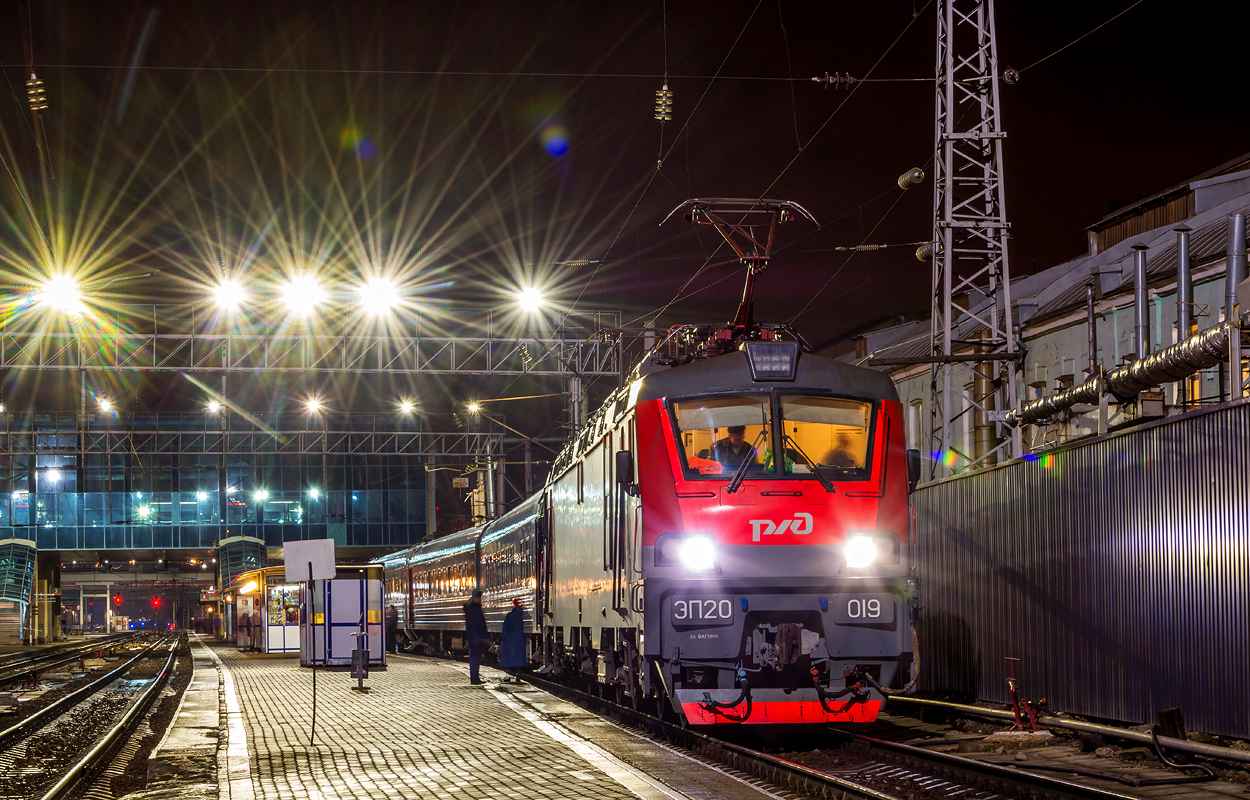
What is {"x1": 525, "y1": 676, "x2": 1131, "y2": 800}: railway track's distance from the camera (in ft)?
29.4

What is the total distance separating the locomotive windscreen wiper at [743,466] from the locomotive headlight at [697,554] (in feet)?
1.67

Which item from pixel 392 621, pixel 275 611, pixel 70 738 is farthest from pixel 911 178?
pixel 392 621

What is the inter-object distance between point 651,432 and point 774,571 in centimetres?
169

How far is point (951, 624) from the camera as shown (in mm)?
16984

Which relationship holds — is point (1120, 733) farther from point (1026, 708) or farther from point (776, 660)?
point (776, 660)

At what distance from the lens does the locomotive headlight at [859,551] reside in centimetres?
1204

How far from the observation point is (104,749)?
1526 centimetres

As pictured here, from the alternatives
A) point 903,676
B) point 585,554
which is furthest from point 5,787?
point 903,676

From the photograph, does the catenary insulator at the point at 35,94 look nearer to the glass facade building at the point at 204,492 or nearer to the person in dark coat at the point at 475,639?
the person in dark coat at the point at 475,639

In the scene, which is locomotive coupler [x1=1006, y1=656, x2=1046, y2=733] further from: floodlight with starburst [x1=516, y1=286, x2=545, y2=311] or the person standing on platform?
the person standing on platform

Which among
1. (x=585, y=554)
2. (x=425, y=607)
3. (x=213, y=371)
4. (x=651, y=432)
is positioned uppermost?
(x=213, y=371)

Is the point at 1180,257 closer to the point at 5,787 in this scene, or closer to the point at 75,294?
the point at 5,787

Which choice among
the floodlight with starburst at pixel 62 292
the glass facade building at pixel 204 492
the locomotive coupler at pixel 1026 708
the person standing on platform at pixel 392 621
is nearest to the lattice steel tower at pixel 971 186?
the locomotive coupler at pixel 1026 708

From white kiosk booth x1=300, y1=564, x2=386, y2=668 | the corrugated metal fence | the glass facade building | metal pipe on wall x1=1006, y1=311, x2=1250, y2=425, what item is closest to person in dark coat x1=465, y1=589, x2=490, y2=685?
white kiosk booth x1=300, y1=564, x2=386, y2=668
